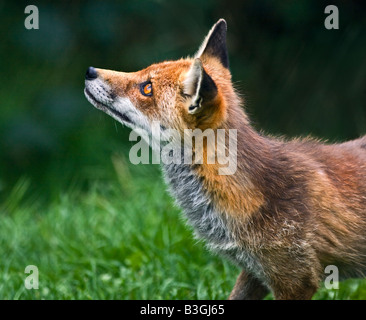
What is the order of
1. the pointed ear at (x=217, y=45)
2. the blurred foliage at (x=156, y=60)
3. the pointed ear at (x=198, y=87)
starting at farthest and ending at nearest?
the blurred foliage at (x=156, y=60) < the pointed ear at (x=217, y=45) < the pointed ear at (x=198, y=87)

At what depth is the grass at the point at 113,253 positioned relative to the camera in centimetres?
519

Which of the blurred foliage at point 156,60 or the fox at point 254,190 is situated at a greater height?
the blurred foliage at point 156,60

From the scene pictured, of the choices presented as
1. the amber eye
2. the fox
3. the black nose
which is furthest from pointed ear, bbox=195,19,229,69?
the black nose

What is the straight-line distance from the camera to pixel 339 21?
830 cm

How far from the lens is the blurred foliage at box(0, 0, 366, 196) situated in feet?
27.5

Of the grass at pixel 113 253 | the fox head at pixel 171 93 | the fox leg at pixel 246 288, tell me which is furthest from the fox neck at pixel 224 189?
the grass at pixel 113 253

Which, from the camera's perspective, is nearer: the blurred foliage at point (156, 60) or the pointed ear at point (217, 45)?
the pointed ear at point (217, 45)

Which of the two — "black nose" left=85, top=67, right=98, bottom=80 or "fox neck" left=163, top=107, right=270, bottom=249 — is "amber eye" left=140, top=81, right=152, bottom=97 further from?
"fox neck" left=163, top=107, right=270, bottom=249

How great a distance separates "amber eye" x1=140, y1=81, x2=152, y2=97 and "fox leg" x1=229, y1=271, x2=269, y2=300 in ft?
4.56

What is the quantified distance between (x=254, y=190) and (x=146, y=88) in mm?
1013

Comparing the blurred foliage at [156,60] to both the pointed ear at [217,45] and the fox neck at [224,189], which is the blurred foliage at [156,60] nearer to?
the pointed ear at [217,45]

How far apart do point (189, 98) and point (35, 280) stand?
7.07 feet

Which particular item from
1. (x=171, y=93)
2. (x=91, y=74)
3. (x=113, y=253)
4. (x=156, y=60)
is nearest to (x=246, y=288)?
(x=171, y=93)

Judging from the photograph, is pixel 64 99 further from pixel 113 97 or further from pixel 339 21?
pixel 113 97
